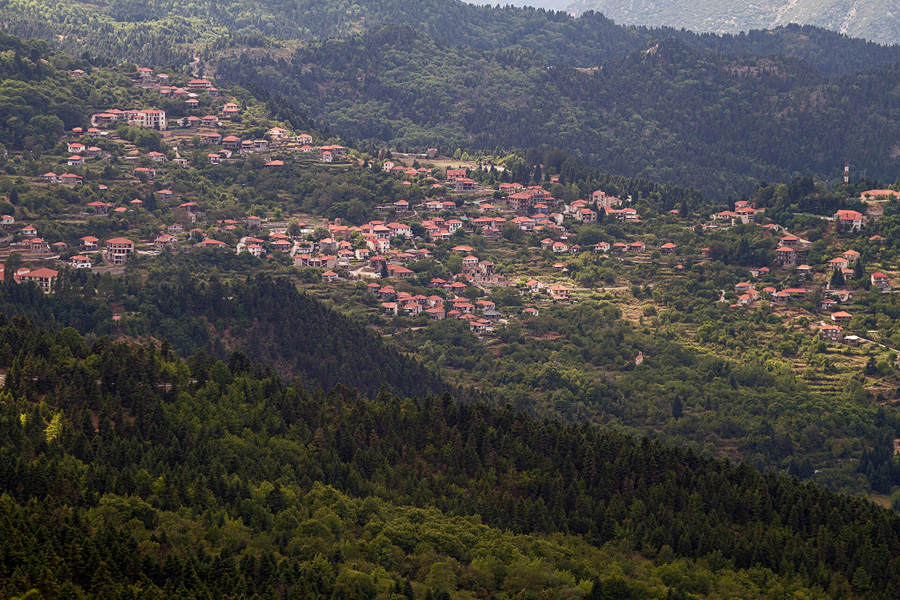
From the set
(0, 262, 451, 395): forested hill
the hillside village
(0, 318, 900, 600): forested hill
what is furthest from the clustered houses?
(0, 318, 900, 600): forested hill

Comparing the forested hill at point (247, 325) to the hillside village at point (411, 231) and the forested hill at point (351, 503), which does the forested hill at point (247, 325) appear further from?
the forested hill at point (351, 503)

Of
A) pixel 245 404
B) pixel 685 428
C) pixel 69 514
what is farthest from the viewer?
pixel 685 428

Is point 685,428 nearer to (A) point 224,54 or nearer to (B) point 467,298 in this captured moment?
(B) point 467,298

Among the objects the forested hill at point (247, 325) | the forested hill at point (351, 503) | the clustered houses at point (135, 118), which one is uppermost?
the clustered houses at point (135, 118)

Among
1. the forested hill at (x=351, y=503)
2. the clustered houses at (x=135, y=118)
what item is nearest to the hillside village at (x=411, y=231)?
the clustered houses at (x=135, y=118)

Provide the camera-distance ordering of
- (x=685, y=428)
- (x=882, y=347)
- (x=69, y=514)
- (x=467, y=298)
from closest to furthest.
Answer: (x=69, y=514) < (x=685, y=428) < (x=882, y=347) < (x=467, y=298)

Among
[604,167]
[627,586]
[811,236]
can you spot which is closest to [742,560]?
[627,586]

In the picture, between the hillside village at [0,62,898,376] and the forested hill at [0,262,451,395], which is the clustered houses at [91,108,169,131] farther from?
the forested hill at [0,262,451,395]

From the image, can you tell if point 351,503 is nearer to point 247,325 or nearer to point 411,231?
point 247,325
